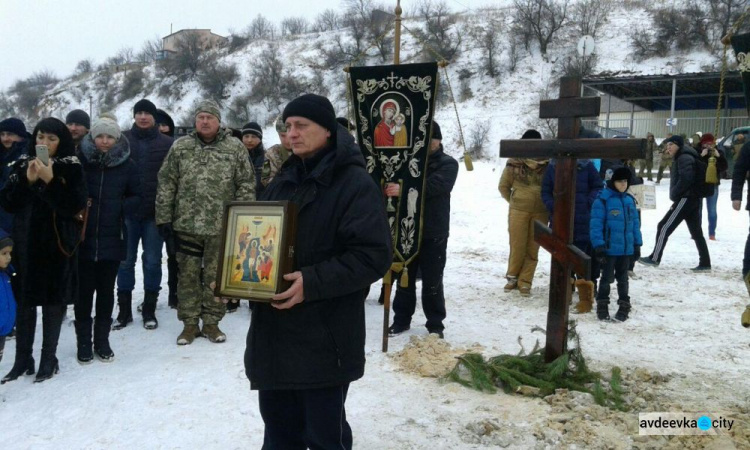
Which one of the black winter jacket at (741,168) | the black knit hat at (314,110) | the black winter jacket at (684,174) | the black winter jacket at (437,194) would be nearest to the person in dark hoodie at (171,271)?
the black winter jacket at (437,194)

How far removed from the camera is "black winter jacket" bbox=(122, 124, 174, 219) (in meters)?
5.60

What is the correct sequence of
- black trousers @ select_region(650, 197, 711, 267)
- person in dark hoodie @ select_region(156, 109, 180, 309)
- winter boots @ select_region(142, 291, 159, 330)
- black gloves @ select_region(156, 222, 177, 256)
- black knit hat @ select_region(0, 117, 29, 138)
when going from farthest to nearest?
black trousers @ select_region(650, 197, 711, 267)
person in dark hoodie @ select_region(156, 109, 180, 309)
winter boots @ select_region(142, 291, 159, 330)
black gloves @ select_region(156, 222, 177, 256)
black knit hat @ select_region(0, 117, 29, 138)

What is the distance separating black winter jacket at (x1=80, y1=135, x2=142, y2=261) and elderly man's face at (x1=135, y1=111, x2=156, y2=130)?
953mm

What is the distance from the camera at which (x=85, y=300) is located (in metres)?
4.54

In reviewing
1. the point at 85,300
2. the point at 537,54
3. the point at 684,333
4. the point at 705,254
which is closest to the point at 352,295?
the point at 85,300

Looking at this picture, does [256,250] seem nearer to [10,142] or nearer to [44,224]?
[44,224]

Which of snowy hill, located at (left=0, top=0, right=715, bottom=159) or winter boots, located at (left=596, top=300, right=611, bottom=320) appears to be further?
snowy hill, located at (left=0, top=0, right=715, bottom=159)

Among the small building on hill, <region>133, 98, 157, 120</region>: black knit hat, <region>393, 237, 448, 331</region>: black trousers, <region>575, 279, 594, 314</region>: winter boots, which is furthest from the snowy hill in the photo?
<region>575, 279, 594, 314</region>: winter boots

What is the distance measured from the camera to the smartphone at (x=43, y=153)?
3.77 m

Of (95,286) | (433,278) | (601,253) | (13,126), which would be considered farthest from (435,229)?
(13,126)

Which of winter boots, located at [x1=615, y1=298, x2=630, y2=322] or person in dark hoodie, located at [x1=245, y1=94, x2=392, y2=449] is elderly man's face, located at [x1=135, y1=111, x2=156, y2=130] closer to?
person in dark hoodie, located at [x1=245, y1=94, x2=392, y2=449]

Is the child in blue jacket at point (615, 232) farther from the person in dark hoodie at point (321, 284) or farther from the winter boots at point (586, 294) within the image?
the person in dark hoodie at point (321, 284)

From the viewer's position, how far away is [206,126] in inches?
193

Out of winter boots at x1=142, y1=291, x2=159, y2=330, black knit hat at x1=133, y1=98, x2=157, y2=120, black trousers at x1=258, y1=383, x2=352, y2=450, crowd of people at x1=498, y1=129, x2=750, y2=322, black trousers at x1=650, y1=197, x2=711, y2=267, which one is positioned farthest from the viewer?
black trousers at x1=650, y1=197, x2=711, y2=267
